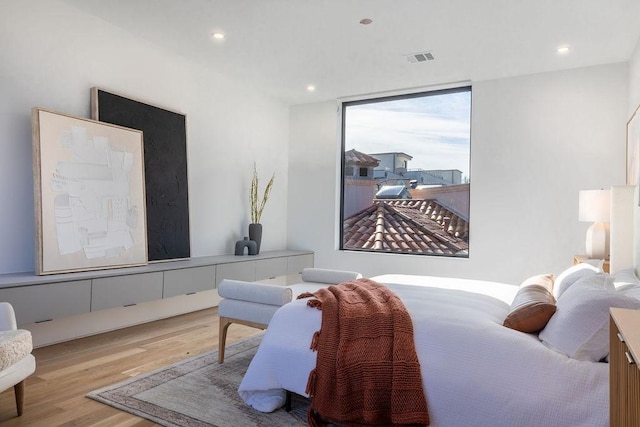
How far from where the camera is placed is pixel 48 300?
10.0 feet

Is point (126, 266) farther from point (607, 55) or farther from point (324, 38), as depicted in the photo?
point (607, 55)

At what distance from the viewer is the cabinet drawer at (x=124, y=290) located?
3380mm

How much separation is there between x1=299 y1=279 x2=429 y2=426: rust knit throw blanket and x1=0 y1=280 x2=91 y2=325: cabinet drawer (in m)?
2.02

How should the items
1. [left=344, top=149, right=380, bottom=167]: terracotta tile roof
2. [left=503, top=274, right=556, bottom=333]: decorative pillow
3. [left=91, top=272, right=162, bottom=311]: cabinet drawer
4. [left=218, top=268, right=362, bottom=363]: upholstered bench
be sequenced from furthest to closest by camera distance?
[left=344, top=149, right=380, bottom=167]: terracotta tile roof, [left=91, top=272, right=162, bottom=311]: cabinet drawer, [left=218, top=268, right=362, bottom=363]: upholstered bench, [left=503, top=274, right=556, bottom=333]: decorative pillow

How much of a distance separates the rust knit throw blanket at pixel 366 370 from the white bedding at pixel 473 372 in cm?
6

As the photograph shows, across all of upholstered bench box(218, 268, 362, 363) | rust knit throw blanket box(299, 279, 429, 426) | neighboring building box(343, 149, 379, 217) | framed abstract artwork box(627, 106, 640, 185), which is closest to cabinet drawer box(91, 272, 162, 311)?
upholstered bench box(218, 268, 362, 363)

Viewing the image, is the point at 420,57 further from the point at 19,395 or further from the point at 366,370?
the point at 19,395

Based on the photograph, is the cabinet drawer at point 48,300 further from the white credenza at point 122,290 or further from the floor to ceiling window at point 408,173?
the floor to ceiling window at point 408,173

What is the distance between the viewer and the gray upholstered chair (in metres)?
2.00

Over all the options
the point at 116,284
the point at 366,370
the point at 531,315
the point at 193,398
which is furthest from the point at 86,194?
the point at 531,315

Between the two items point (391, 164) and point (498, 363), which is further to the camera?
point (391, 164)

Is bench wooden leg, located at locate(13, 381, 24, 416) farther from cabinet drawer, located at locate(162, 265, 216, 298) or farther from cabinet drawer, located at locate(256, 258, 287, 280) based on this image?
cabinet drawer, located at locate(256, 258, 287, 280)

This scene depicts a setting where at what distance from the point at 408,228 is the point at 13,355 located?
4.57 metres

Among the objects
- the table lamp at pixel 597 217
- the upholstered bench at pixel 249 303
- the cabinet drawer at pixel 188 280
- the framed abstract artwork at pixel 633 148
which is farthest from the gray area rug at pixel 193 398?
the framed abstract artwork at pixel 633 148
